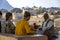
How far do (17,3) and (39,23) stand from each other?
1.05m

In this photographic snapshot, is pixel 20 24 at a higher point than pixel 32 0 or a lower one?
lower

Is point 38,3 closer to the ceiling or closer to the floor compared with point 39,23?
closer to the ceiling

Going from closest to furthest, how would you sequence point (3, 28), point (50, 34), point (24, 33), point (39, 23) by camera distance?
1. point (24, 33)
2. point (3, 28)
3. point (50, 34)
4. point (39, 23)

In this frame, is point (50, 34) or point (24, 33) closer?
point (24, 33)

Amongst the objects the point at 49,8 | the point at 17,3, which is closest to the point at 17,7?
the point at 17,3

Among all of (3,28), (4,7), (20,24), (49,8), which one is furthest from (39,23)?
(20,24)

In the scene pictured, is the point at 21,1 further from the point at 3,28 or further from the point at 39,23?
the point at 3,28

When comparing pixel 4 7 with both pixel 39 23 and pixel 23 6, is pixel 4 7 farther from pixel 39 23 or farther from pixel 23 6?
pixel 39 23

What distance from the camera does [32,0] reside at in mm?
7086

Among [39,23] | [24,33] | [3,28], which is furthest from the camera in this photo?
[39,23]

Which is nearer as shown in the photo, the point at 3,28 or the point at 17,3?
the point at 3,28

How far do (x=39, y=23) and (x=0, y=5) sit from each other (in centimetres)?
151

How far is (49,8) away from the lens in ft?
22.8

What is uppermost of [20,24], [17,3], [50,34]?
[17,3]
